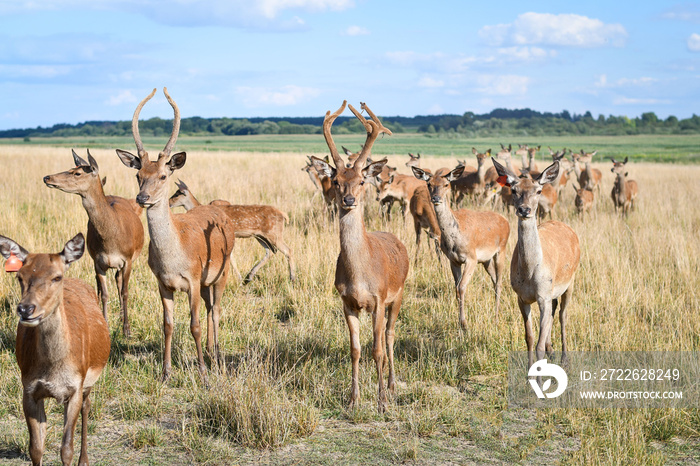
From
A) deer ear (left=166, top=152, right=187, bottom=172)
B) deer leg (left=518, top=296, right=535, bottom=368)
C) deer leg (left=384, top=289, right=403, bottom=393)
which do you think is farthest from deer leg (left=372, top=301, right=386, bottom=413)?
deer ear (left=166, top=152, right=187, bottom=172)

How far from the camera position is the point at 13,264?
13.5 ft

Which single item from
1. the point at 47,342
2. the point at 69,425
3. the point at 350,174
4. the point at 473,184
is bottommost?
the point at 69,425

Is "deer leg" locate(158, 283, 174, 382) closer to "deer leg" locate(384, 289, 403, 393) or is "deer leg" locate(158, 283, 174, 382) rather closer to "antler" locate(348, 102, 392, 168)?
"deer leg" locate(384, 289, 403, 393)

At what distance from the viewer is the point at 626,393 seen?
6508 millimetres

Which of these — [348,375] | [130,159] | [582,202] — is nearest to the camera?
[348,375]

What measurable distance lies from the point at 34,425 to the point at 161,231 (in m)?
2.63

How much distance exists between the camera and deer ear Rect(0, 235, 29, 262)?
4.18 m

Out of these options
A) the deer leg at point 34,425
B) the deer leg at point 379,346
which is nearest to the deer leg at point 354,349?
the deer leg at point 379,346

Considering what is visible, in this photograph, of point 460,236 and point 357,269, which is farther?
point 460,236

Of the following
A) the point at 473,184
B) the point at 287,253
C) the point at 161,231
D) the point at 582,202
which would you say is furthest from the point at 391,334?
the point at 473,184

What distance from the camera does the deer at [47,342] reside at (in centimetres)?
408

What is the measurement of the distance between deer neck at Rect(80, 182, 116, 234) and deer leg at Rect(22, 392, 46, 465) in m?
3.79

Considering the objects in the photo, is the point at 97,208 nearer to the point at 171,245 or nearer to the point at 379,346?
the point at 171,245

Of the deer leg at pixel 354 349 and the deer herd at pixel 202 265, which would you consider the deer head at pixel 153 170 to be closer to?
the deer herd at pixel 202 265
